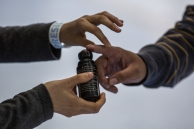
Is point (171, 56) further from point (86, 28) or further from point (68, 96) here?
point (68, 96)

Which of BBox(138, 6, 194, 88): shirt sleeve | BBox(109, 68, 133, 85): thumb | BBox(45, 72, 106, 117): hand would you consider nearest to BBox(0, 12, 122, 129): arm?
BBox(45, 72, 106, 117): hand

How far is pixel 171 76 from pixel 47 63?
0.57 m

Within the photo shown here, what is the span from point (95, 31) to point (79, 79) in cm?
22

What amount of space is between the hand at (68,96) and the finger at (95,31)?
194 mm

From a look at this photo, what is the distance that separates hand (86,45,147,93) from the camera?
0.83 meters

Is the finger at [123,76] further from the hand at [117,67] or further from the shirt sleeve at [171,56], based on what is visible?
the shirt sleeve at [171,56]

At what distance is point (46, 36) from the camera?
93cm

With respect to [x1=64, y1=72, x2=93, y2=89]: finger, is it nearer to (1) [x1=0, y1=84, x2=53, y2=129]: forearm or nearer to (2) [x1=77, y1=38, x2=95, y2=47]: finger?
(1) [x1=0, y1=84, x2=53, y2=129]: forearm

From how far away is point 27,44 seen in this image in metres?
0.93

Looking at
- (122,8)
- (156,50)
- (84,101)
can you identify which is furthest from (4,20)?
(84,101)

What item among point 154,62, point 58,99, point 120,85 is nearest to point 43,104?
point 58,99

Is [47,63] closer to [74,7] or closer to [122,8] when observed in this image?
[74,7]

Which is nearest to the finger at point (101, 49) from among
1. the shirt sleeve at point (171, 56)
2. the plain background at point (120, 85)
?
the shirt sleeve at point (171, 56)

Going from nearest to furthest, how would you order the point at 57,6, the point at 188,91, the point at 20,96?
the point at 20,96
the point at 57,6
the point at 188,91
